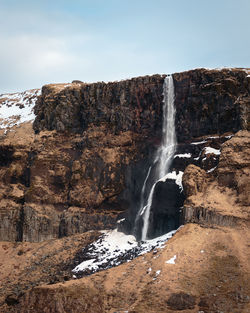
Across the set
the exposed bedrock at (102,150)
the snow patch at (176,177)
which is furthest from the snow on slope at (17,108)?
→ the snow patch at (176,177)

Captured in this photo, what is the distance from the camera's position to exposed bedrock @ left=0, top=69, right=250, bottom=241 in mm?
51000

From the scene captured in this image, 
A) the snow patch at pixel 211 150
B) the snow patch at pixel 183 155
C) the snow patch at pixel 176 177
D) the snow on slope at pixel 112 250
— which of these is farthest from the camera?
the snow patch at pixel 183 155

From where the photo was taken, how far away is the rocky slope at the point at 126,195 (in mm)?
33219

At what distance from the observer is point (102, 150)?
57.2 m

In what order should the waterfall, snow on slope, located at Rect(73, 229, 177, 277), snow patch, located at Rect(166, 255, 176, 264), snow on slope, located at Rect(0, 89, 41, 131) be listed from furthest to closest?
1. snow on slope, located at Rect(0, 89, 41, 131)
2. the waterfall
3. snow on slope, located at Rect(73, 229, 177, 277)
4. snow patch, located at Rect(166, 255, 176, 264)

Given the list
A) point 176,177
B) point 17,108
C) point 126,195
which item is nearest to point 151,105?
point 176,177

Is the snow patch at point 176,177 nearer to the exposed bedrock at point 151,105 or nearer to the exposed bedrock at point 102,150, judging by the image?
the exposed bedrock at point 102,150

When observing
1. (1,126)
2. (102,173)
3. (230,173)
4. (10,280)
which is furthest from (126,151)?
(1,126)

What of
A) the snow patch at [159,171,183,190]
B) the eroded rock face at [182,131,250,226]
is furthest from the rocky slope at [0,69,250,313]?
the snow patch at [159,171,183,190]

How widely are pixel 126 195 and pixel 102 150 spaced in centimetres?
784

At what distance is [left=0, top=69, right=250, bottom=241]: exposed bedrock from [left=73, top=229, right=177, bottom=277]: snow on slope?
262 centimetres

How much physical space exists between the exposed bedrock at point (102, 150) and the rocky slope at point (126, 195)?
155mm

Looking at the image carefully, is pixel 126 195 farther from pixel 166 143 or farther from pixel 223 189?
pixel 223 189

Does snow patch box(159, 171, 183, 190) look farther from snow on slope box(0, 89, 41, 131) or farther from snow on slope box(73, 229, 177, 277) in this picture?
snow on slope box(0, 89, 41, 131)
